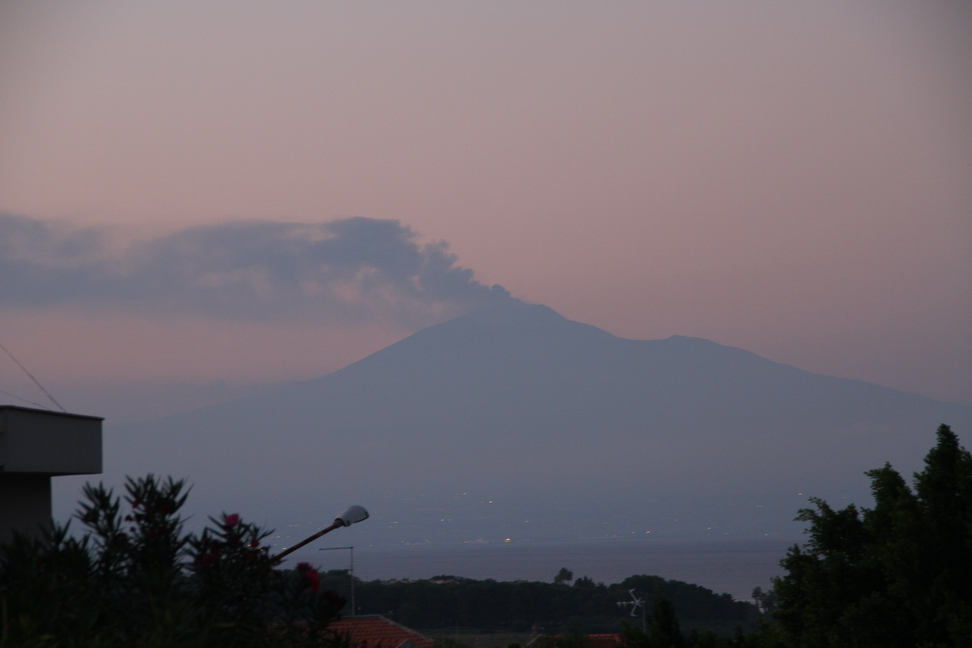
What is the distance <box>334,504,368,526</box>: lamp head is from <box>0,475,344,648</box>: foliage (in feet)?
7.46

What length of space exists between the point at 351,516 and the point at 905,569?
774 cm

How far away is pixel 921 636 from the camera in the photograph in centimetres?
1225

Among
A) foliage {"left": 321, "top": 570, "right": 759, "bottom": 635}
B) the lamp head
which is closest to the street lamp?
the lamp head

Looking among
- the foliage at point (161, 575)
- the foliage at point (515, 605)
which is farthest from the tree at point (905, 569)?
the foliage at point (515, 605)

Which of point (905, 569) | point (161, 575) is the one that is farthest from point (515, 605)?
point (161, 575)

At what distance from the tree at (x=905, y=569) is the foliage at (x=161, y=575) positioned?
867 cm

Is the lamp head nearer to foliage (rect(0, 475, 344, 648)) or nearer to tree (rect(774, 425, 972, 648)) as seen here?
foliage (rect(0, 475, 344, 648))

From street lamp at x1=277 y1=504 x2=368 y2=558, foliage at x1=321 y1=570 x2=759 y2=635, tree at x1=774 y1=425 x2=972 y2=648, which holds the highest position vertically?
street lamp at x1=277 y1=504 x2=368 y2=558

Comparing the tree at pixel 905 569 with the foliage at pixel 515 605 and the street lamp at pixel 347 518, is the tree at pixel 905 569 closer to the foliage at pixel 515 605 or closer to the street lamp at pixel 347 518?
the street lamp at pixel 347 518

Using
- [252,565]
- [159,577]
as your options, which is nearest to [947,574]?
[252,565]

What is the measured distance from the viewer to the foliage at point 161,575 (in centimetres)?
529

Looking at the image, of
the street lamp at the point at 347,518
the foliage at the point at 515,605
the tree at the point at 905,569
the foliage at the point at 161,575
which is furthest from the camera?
the foliage at the point at 515,605

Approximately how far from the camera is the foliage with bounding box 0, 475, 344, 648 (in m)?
5.29

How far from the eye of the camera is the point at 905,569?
1246cm
